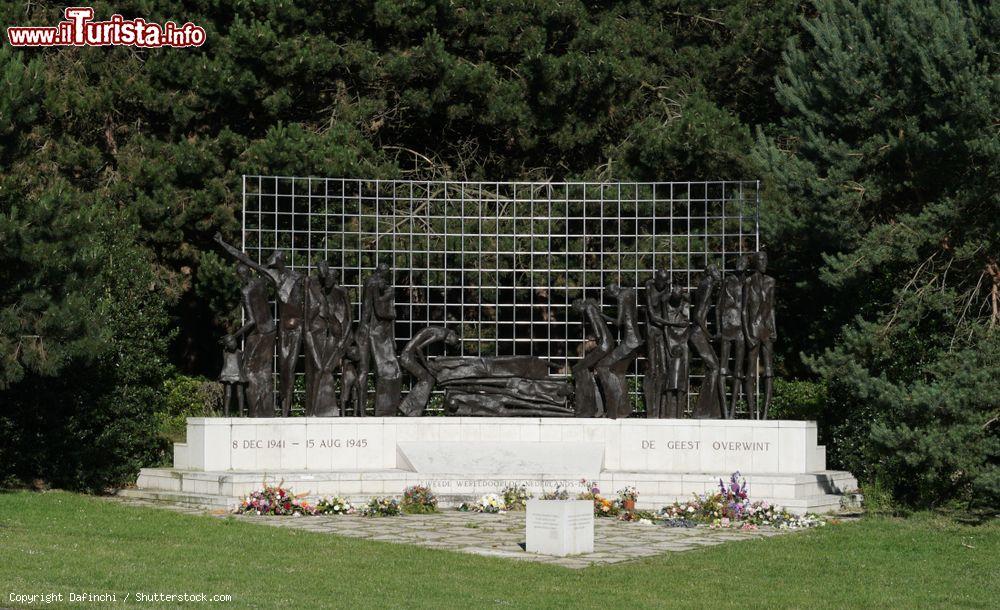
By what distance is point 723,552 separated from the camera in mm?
13211

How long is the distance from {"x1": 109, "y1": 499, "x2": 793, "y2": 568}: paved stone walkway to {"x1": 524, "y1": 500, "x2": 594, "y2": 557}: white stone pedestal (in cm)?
12

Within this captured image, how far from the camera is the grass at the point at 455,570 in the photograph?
10.2 metres

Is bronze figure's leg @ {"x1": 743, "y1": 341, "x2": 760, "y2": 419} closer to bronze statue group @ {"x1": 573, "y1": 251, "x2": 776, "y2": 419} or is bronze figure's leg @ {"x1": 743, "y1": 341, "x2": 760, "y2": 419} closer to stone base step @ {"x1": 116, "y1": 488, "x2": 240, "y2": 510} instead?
bronze statue group @ {"x1": 573, "y1": 251, "x2": 776, "y2": 419}

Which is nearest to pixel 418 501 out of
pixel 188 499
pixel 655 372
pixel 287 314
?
pixel 188 499

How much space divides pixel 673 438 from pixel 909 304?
12.0ft

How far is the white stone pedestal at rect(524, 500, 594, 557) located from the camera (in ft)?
41.6

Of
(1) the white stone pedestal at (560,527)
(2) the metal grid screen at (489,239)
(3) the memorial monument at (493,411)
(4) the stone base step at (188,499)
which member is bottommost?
(4) the stone base step at (188,499)

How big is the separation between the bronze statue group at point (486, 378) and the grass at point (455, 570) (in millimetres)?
4545

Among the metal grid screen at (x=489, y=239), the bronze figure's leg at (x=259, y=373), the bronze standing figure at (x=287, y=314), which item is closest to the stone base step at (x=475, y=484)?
the bronze figure's leg at (x=259, y=373)

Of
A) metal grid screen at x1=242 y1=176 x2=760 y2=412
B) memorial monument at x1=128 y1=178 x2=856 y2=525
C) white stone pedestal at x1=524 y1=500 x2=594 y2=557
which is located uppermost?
metal grid screen at x1=242 y1=176 x2=760 y2=412

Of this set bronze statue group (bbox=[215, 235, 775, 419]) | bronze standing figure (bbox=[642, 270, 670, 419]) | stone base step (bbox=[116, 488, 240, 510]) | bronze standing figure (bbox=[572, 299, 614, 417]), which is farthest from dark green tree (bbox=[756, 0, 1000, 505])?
stone base step (bbox=[116, 488, 240, 510])

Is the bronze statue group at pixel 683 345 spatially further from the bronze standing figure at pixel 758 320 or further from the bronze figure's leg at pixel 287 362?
the bronze figure's leg at pixel 287 362

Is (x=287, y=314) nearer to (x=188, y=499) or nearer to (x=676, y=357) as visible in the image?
(x=188, y=499)

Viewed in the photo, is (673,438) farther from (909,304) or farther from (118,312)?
(118,312)
